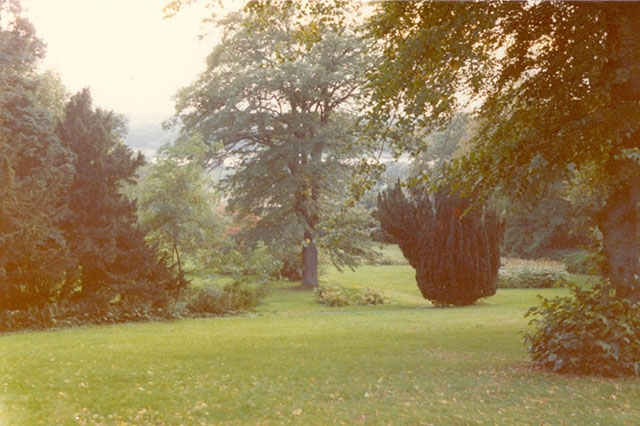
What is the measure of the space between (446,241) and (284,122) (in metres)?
10.9

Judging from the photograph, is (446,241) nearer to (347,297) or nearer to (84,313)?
(347,297)

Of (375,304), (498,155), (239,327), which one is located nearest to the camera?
(498,155)

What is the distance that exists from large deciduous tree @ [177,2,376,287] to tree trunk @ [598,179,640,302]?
15.4 metres

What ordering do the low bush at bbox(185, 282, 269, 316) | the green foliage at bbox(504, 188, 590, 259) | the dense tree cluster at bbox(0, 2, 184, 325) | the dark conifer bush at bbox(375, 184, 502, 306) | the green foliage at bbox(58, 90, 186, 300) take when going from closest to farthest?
the dense tree cluster at bbox(0, 2, 184, 325)
the green foliage at bbox(58, 90, 186, 300)
the low bush at bbox(185, 282, 269, 316)
the dark conifer bush at bbox(375, 184, 502, 306)
the green foliage at bbox(504, 188, 590, 259)

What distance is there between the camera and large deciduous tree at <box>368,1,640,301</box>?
7941mm

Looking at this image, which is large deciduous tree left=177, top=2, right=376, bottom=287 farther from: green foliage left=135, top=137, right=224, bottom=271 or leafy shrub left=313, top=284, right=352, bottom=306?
green foliage left=135, top=137, right=224, bottom=271

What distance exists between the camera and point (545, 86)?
8.68 metres

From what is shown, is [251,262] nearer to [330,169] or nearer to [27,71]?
[330,169]

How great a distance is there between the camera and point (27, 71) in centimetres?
1802

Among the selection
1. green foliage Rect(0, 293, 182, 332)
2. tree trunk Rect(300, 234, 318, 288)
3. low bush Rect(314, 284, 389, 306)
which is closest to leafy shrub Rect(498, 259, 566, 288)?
low bush Rect(314, 284, 389, 306)

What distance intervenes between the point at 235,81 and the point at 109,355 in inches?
666

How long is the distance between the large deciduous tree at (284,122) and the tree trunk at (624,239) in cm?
1543

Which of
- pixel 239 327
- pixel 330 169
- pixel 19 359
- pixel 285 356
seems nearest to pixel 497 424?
pixel 285 356

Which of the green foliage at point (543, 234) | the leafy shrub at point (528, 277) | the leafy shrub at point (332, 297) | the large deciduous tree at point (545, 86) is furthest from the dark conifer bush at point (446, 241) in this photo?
the green foliage at point (543, 234)
